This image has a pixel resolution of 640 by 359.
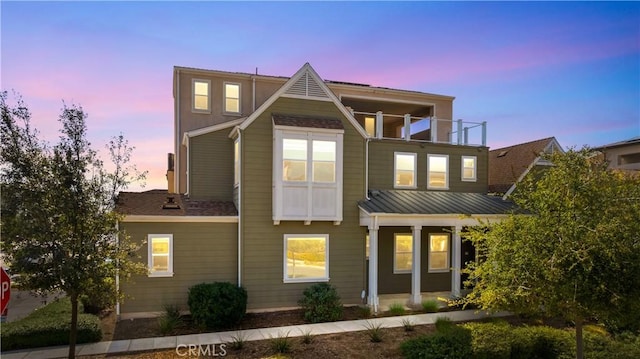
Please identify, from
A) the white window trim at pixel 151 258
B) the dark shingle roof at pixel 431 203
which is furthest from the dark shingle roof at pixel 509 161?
the white window trim at pixel 151 258

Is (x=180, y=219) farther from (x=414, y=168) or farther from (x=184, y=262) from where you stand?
(x=414, y=168)

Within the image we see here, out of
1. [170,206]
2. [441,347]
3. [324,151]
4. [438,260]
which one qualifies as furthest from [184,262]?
[438,260]

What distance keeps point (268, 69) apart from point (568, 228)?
1547cm

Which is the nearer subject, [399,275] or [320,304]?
[320,304]

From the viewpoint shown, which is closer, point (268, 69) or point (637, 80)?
point (637, 80)

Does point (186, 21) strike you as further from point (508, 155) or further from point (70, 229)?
point (508, 155)

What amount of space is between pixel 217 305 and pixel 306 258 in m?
3.66

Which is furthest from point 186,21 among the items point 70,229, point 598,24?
point 598,24

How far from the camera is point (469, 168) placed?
16.9 m

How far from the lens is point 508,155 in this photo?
2055 cm

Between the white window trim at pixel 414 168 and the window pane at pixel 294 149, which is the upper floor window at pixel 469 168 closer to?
the white window trim at pixel 414 168

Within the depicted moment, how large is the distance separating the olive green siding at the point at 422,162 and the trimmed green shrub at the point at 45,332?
1081 cm

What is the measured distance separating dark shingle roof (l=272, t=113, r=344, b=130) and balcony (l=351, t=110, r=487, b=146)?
1616mm

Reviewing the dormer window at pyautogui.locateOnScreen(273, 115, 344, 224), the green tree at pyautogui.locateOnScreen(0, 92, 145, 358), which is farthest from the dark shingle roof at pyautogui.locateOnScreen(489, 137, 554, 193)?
the green tree at pyautogui.locateOnScreen(0, 92, 145, 358)
